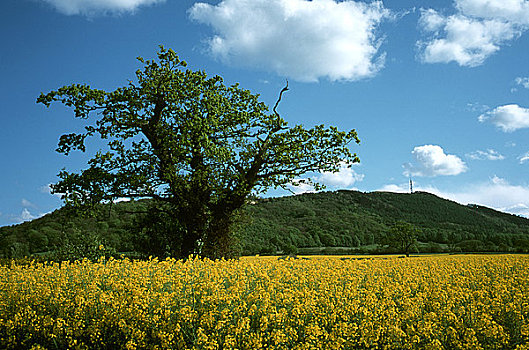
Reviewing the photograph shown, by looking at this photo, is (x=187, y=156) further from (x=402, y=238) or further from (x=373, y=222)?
(x=373, y=222)

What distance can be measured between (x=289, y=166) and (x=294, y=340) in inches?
423

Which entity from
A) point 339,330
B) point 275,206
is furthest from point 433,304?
point 275,206

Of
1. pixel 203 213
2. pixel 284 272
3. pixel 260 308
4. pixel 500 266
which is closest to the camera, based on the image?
pixel 260 308

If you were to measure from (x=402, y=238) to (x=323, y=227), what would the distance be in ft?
26.7

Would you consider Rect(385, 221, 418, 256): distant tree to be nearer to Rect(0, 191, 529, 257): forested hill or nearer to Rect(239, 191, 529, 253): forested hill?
Rect(0, 191, 529, 257): forested hill

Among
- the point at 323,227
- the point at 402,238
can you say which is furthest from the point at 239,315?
the point at 323,227

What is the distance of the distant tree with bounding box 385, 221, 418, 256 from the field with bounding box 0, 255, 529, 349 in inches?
953

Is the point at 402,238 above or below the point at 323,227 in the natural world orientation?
below

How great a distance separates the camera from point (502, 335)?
469 cm

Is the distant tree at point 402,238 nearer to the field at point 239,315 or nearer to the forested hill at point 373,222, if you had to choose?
the forested hill at point 373,222

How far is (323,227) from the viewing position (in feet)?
121

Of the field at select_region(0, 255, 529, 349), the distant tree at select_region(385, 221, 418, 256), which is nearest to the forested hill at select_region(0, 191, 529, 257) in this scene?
the distant tree at select_region(385, 221, 418, 256)

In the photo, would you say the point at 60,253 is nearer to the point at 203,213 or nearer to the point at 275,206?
the point at 203,213

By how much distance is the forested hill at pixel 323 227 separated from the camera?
17312mm
